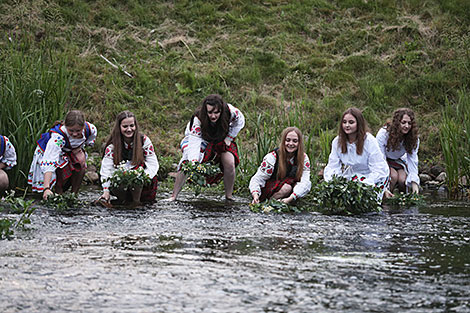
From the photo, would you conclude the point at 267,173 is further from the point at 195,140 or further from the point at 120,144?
the point at 120,144

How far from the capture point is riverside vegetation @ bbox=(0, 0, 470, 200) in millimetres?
12781

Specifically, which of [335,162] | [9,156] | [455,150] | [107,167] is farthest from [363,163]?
[9,156]

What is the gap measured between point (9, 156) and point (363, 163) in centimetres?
395

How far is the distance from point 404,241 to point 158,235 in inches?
75.4

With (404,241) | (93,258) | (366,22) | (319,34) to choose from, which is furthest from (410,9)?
(93,258)

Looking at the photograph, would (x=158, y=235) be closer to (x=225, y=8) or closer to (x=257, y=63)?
(x=257, y=63)

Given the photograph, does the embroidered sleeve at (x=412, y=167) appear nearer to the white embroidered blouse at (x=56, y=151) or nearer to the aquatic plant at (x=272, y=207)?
the aquatic plant at (x=272, y=207)

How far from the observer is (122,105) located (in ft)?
42.6

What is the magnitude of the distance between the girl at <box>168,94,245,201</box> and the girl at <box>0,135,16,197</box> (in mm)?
1844

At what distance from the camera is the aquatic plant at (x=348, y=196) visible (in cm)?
629

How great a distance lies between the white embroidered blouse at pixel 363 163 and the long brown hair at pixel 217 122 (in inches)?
50.3

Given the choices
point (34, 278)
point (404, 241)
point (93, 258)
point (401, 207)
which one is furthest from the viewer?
point (401, 207)

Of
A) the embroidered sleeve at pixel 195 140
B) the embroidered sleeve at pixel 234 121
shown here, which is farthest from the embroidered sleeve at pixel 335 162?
the embroidered sleeve at pixel 195 140

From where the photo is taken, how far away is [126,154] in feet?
22.7
